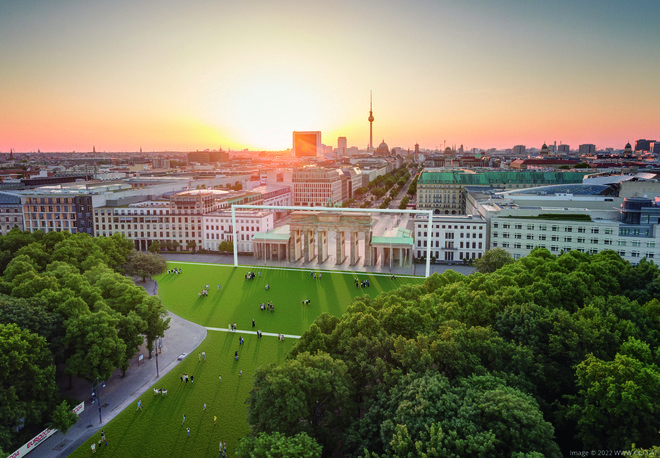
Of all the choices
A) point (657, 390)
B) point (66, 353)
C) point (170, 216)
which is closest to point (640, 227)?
point (657, 390)

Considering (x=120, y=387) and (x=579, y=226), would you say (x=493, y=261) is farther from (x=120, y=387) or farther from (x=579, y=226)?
(x=120, y=387)

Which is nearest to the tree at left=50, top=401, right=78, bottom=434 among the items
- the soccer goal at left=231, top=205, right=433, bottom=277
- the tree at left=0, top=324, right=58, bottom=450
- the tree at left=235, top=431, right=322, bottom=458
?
the tree at left=0, top=324, right=58, bottom=450

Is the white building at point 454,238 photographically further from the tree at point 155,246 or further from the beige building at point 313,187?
the beige building at point 313,187

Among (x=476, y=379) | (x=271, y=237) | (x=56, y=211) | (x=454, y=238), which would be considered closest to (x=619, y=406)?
(x=476, y=379)

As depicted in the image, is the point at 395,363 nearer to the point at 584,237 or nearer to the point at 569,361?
the point at 569,361

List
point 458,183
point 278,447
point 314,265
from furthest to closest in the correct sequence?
1. point 458,183
2. point 314,265
3. point 278,447

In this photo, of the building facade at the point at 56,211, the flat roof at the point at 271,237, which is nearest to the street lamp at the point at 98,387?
the flat roof at the point at 271,237
